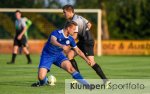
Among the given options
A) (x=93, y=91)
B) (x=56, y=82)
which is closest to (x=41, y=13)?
(x=56, y=82)

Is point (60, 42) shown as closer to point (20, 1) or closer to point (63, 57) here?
point (63, 57)

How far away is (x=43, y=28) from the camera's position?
39156 mm

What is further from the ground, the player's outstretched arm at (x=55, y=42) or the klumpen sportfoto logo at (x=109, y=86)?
the player's outstretched arm at (x=55, y=42)

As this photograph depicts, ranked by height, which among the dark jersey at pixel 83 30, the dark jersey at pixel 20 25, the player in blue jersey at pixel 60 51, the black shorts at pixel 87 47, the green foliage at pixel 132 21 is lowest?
the player in blue jersey at pixel 60 51

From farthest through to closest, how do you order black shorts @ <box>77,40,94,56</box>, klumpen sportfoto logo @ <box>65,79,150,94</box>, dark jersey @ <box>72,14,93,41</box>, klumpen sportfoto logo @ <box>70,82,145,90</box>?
Result: black shorts @ <box>77,40,94,56</box>, dark jersey @ <box>72,14,93,41</box>, klumpen sportfoto logo @ <box>70,82,145,90</box>, klumpen sportfoto logo @ <box>65,79,150,94</box>

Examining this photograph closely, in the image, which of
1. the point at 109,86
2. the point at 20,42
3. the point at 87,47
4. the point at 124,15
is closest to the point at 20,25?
the point at 20,42

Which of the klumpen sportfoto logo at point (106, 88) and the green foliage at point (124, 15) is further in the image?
the green foliage at point (124, 15)

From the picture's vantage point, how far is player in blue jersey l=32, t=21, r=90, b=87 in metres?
13.0

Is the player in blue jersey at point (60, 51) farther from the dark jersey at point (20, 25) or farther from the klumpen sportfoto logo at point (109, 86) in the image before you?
the dark jersey at point (20, 25)

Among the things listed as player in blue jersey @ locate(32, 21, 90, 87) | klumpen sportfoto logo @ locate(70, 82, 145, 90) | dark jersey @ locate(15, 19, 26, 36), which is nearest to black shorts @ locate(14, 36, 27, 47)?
dark jersey @ locate(15, 19, 26, 36)

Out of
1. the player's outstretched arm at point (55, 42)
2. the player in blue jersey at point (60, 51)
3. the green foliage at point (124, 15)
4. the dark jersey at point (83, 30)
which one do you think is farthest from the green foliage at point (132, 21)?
the player's outstretched arm at point (55, 42)

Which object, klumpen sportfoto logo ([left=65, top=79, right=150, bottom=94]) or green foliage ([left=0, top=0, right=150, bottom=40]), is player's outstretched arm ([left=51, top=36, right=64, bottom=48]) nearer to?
klumpen sportfoto logo ([left=65, top=79, right=150, bottom=94])

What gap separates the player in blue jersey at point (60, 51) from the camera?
13.0m

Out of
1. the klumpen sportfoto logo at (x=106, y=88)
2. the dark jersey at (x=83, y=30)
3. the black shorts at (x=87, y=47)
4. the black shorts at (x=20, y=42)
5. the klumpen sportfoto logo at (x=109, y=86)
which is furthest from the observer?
the black shorts at (x=20, y=42)
